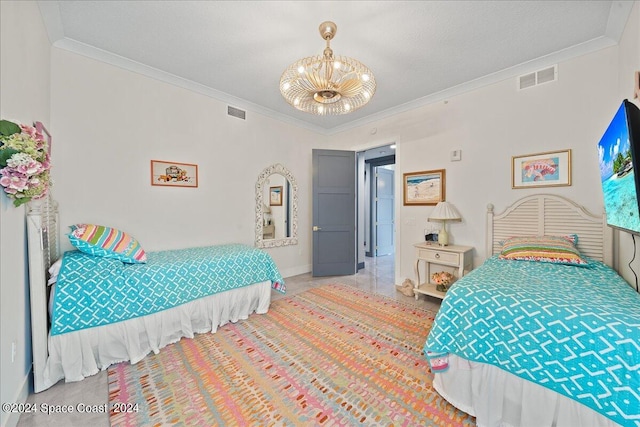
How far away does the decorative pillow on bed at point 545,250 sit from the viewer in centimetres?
231

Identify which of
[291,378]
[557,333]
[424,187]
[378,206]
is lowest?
[291,378]

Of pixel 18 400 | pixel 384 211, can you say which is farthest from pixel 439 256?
pixel 18 400

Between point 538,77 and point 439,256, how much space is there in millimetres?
2361

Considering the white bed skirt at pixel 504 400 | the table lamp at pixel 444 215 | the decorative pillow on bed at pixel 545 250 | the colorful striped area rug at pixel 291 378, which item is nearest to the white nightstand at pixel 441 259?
the table lamp at pixel 444 215

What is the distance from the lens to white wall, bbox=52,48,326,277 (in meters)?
2.62

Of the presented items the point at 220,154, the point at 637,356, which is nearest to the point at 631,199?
the point at 637,356

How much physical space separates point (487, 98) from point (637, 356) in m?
3.10

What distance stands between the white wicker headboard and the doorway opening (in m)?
2.89

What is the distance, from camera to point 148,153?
3105mm

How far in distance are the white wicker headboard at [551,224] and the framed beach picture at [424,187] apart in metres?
0.70

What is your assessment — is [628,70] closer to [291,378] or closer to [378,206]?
[291,378]

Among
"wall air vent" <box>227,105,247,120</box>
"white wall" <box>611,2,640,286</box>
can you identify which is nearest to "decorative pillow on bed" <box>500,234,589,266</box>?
"white wall" <box>611,2,640,286</box>

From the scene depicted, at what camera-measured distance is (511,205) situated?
Answer: 3041mm

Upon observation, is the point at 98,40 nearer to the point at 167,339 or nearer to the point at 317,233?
the point at 167,339
